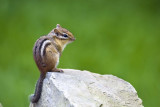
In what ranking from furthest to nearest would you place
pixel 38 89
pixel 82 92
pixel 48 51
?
pixel 38 89 → pixel 48 51 → pixel 82 92

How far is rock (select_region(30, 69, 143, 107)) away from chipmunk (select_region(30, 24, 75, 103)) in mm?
65

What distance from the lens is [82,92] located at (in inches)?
172

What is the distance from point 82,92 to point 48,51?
0.55 m

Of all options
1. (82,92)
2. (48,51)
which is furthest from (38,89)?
(82,92)

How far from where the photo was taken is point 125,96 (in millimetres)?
4852

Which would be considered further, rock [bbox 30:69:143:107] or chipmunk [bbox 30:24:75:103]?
chipmunk [bbox 30:24:75:103]

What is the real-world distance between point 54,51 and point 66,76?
0.94 ft

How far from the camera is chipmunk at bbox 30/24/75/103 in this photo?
14.9 feet

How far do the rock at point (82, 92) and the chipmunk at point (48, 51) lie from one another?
0.21ft

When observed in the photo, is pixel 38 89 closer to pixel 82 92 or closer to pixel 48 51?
pixel 48 51

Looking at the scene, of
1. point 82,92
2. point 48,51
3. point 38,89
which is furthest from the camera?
point 38,89

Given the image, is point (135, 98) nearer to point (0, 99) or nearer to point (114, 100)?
point (114, 100)

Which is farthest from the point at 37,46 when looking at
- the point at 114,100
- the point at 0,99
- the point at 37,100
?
the point at 0,99

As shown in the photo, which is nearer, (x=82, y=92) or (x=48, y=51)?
(x=82, y=92)
